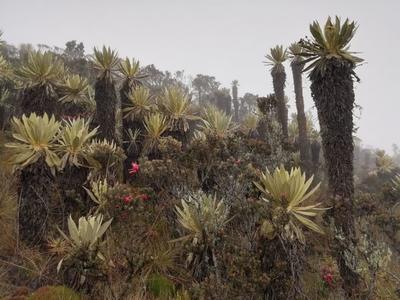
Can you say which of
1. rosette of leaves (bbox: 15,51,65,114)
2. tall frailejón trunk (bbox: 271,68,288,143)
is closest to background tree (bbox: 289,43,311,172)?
tall frailejón trunk (bbox: 271,68,288,143)

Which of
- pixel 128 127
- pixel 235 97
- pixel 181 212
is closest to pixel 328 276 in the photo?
pixel 181 212

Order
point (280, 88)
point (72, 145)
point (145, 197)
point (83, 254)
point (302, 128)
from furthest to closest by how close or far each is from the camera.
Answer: point (280, 88)
point (302, 128)
point (72, 145)
point (145, 197)
point (83, 254)

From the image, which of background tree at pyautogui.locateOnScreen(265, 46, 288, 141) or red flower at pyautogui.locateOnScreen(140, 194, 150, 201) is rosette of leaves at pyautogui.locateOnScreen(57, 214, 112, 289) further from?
background tree at pyautogui.locateOnScreen(265, 46, 288, 141)

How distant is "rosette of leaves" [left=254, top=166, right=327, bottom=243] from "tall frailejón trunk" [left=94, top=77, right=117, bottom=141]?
210 inches

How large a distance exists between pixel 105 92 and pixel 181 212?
5.19 m

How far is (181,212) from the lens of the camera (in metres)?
6.31

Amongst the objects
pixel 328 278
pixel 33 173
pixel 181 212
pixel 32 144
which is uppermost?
pixel 32 144

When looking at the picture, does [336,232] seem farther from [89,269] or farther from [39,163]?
[39,163]

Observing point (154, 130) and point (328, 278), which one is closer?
point (328, 278)

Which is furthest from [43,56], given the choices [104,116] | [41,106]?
[104,116]

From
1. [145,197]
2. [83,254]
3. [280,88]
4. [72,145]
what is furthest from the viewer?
[280,88]

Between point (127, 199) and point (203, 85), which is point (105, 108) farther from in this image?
point (203, 85)

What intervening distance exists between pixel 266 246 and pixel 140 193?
8.65 ft

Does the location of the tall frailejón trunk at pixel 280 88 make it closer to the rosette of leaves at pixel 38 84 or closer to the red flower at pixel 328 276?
the rosette of leaves at pixel 38 84
